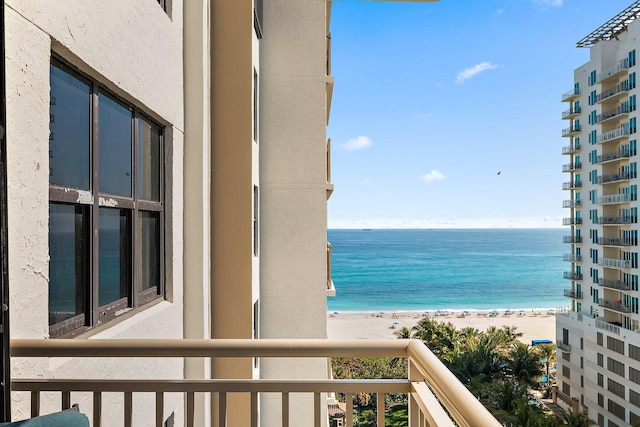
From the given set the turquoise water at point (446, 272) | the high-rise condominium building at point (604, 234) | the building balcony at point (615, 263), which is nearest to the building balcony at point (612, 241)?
the high-rise condominium building at point (604, 234)

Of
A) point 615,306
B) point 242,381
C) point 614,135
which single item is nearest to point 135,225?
point 242,381

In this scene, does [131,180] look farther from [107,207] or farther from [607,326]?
[607,326]

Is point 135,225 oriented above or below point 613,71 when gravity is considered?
below

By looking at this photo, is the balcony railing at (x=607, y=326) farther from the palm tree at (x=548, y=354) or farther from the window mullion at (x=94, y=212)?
the window mullion at (x=94, y=212)

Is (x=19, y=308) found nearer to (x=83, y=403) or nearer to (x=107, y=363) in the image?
(x=83, y=403)

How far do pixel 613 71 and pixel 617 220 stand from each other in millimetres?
6435

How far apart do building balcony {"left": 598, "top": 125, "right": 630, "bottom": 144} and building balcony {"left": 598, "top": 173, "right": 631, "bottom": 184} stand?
5.11ft

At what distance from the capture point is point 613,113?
22.2 meters

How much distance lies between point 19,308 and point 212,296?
2172 mm

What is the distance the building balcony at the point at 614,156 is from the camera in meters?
21.3

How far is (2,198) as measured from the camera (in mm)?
1079

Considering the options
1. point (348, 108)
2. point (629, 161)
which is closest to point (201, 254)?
point (629, 161)

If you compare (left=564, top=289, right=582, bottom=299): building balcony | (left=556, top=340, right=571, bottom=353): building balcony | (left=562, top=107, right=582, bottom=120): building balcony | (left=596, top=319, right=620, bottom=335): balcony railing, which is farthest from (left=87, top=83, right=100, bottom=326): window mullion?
(left=562, top=107, right=582, bottom=120): building balcony

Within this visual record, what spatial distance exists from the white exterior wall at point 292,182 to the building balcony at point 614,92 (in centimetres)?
1986
